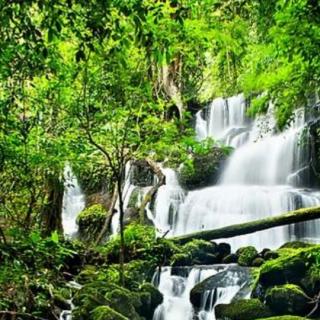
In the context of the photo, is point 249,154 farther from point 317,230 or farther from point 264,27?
point 264,27

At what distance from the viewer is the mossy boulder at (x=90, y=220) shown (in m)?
14.2

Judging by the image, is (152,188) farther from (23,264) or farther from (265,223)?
(23,264)

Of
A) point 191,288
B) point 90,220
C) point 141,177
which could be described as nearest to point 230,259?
point 191,288

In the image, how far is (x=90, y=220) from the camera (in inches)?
571

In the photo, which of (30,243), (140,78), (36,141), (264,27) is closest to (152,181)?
(140,78)

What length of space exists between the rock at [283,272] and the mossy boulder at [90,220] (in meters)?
7.10

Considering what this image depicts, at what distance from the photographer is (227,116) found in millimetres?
19578

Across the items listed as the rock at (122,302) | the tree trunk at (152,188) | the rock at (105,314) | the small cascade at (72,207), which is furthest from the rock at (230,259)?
the small cascade at (72,207)

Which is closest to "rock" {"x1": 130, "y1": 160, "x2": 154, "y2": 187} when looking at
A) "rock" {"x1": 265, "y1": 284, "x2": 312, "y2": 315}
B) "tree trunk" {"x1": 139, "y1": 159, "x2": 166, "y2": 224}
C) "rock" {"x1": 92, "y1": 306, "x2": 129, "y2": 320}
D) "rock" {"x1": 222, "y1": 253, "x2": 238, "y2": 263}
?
"tree trunk" {"x1": 139, "y1": 159, "x2": 166, "y2": 224}

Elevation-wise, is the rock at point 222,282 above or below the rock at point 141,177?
below

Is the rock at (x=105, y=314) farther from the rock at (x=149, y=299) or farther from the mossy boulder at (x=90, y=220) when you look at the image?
the mossy boulder at (x=90, y=220)

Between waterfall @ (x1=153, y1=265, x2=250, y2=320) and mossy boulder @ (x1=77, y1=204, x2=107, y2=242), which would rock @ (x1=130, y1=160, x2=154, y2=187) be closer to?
mossy boulder @ (x1=77, y1=204, x2=107, y2=242)

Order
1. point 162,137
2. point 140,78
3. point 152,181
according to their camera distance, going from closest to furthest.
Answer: point 162,137 < point 140,78 < point 152,181

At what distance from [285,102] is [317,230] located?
6.45 metres
